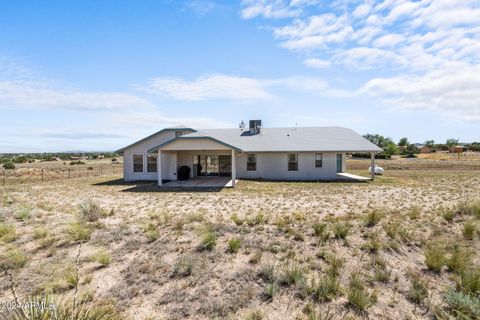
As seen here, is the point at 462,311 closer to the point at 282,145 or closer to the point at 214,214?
the point at 214,214

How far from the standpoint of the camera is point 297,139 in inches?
991

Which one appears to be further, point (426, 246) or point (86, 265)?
point (426, 246)

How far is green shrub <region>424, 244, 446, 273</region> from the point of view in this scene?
243 inches

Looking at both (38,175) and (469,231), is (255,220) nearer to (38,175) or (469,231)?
(469,231)

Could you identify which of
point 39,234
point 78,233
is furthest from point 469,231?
point 39,234

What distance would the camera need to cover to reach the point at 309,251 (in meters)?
7.02

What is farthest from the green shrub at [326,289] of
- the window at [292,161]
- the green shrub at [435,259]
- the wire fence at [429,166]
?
the wire fence at [429,166]

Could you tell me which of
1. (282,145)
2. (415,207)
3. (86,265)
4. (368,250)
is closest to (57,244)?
(86,265)

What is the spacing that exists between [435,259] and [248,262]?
415 centimetres

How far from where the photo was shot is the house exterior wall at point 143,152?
2323 centimetres

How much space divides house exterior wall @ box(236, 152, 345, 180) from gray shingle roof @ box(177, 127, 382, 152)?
0.73m

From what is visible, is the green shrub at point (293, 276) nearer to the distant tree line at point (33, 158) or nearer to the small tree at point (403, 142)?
the distant tree line at point (33, 158)

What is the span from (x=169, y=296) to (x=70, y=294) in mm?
1806

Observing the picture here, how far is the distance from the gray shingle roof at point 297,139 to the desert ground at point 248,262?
11.8 meters
